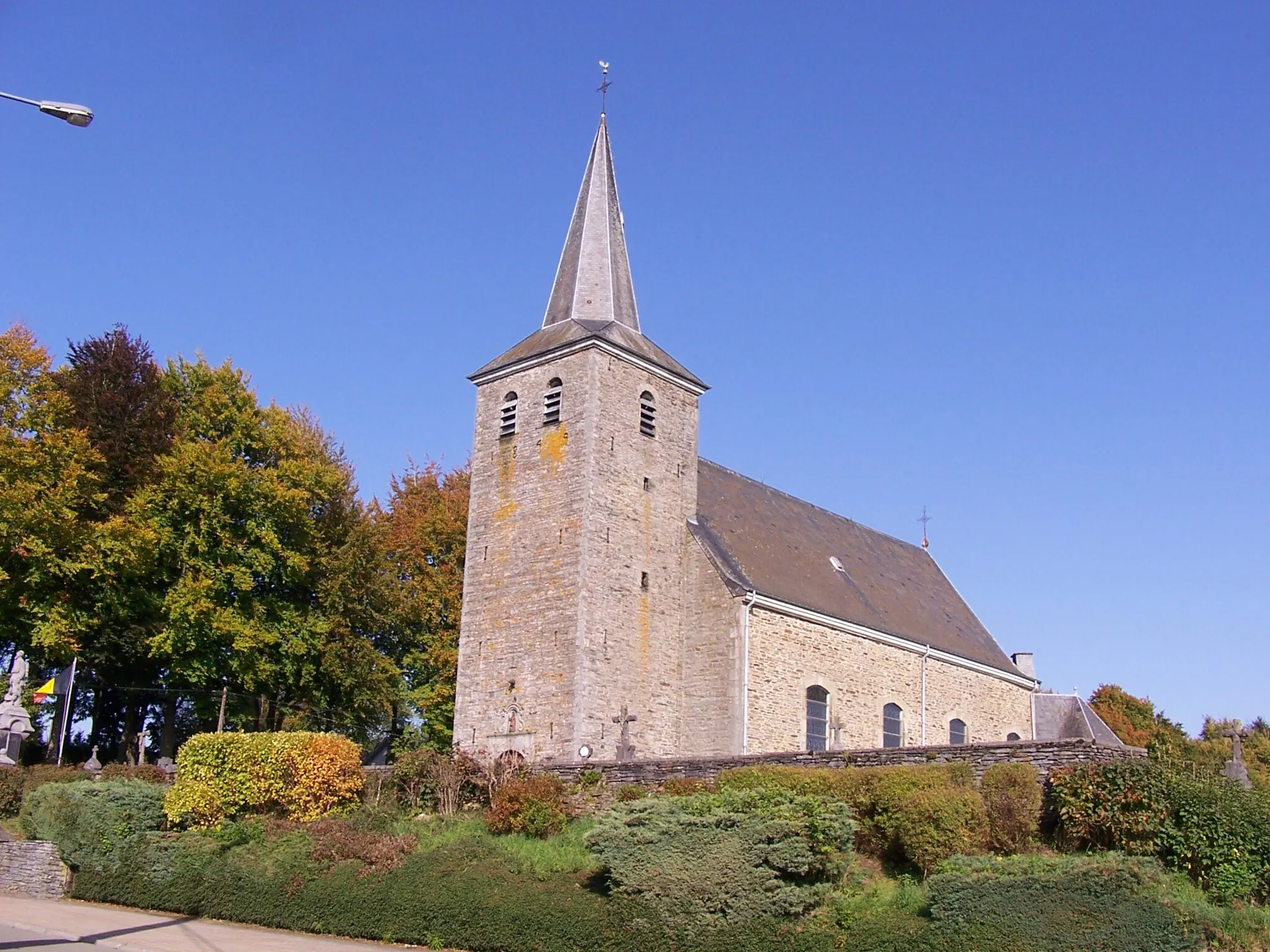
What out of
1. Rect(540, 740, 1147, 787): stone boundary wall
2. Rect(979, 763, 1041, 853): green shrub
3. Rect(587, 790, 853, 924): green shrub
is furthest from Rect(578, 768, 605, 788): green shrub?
Rect(979, 763, 1041, 853): green shrub

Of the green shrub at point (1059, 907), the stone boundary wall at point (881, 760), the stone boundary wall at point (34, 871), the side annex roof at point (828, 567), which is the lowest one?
the stone boundary wall at point (34, 871)

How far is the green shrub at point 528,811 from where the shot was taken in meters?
19.7

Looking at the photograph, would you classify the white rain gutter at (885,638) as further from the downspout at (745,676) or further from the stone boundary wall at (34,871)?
the stone boundary wall at (34,871)

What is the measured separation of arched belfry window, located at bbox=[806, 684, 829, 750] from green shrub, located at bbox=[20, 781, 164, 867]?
14.2 meters

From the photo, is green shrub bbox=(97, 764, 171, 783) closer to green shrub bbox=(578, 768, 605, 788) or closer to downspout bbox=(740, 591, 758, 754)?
green shrub bbox=(578, 768, 605, 788)

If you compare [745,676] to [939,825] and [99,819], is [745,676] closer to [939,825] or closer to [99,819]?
[939,825]

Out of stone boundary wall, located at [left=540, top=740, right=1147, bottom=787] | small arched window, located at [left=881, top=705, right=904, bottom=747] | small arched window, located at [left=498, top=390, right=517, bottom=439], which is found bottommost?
stone boundary wall, located at [left=540, top=740, right=1147, bottom=787]

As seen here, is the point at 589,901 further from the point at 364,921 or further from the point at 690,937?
the point at 364,921

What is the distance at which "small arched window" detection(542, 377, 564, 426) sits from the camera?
28.7m

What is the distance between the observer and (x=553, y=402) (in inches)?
1139

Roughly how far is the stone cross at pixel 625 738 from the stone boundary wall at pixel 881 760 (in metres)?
2.39

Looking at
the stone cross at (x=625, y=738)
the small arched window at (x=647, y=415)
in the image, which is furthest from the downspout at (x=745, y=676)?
the small arched window at (x=647, y=415)

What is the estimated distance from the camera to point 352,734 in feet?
125

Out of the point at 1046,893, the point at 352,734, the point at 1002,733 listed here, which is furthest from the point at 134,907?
the point at 1002,733
